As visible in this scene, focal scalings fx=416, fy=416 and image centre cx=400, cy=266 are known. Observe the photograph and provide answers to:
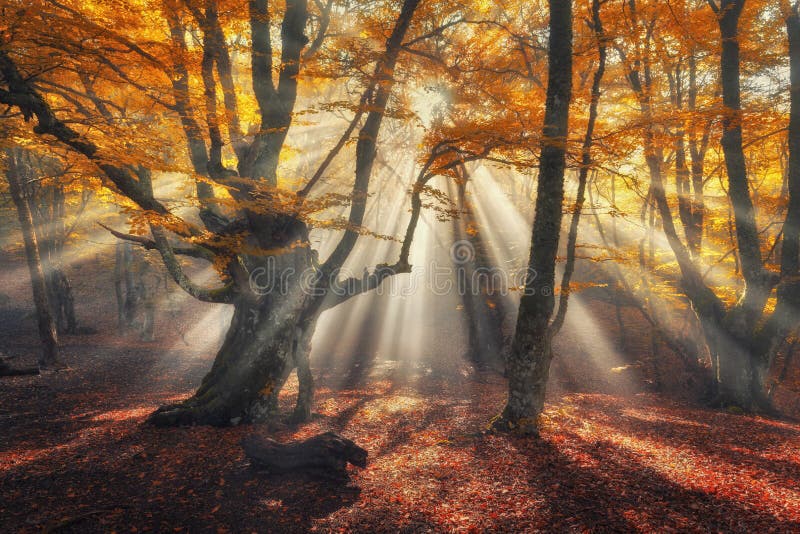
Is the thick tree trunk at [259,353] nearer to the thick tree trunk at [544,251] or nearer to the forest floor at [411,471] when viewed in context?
the forest floor at [411,471]

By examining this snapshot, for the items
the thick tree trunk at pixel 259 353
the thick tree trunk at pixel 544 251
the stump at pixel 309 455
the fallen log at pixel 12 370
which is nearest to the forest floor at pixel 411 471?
the stump at pixel 309 455

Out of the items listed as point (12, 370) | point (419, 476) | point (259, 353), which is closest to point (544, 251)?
point (419, 476)

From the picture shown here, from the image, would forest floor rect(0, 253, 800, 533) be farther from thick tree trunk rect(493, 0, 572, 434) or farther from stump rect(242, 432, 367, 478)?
thick tree trunk rect(493, 0, 572, 434)

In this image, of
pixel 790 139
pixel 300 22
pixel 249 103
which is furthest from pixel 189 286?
pixel 790 139

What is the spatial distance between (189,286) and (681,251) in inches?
480

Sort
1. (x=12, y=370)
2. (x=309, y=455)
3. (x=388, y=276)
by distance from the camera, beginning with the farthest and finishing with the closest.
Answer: (x=388, y=276) → (x=12, y=370) → (x=309, y=455)

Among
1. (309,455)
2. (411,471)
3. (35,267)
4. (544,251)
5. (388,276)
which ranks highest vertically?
(544,251)

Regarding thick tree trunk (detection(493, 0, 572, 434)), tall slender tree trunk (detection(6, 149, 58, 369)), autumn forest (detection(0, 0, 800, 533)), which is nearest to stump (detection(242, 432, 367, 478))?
autumn forest (detection(0, 0, 800, 533))

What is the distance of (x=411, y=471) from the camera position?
19.6 feet

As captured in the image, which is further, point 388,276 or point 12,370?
point 388,276

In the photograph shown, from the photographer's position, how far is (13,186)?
11938 millimetres

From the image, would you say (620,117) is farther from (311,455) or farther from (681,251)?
(311,455)

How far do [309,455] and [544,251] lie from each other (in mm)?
4712

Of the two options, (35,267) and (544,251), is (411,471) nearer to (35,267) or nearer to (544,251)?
(544,251)
